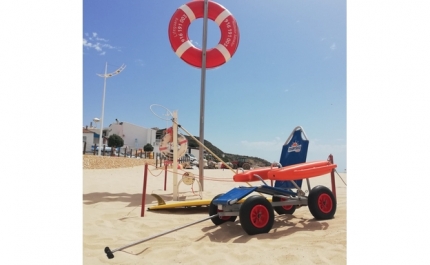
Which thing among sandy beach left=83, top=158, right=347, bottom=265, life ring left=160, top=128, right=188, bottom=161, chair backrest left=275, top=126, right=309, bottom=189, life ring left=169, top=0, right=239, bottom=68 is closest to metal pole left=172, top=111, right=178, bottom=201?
sandy beach left=83, top=158, right=347, bottom=265

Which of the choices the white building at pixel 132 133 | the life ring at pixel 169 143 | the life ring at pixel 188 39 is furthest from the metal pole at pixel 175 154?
the white building at pixel 132 133

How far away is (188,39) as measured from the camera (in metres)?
4.70

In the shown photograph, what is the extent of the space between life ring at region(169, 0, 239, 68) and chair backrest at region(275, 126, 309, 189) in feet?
7.23

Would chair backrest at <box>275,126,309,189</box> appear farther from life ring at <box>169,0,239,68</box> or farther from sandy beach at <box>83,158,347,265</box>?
life ring at <box>169,0,239,68</box>

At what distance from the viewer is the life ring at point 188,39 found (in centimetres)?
464

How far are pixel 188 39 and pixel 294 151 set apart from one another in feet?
8.86

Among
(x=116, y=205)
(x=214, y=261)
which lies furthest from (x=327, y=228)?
(x=116, y=205)

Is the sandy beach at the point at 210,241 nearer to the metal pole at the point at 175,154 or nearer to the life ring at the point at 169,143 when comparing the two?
the metal pole at the point at 175,154

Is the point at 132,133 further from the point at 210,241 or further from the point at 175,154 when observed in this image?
the point at 210,241

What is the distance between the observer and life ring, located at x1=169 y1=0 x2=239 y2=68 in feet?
15.2

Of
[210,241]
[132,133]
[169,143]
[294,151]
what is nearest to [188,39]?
[169,143]

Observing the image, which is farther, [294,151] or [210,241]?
[294,151]
